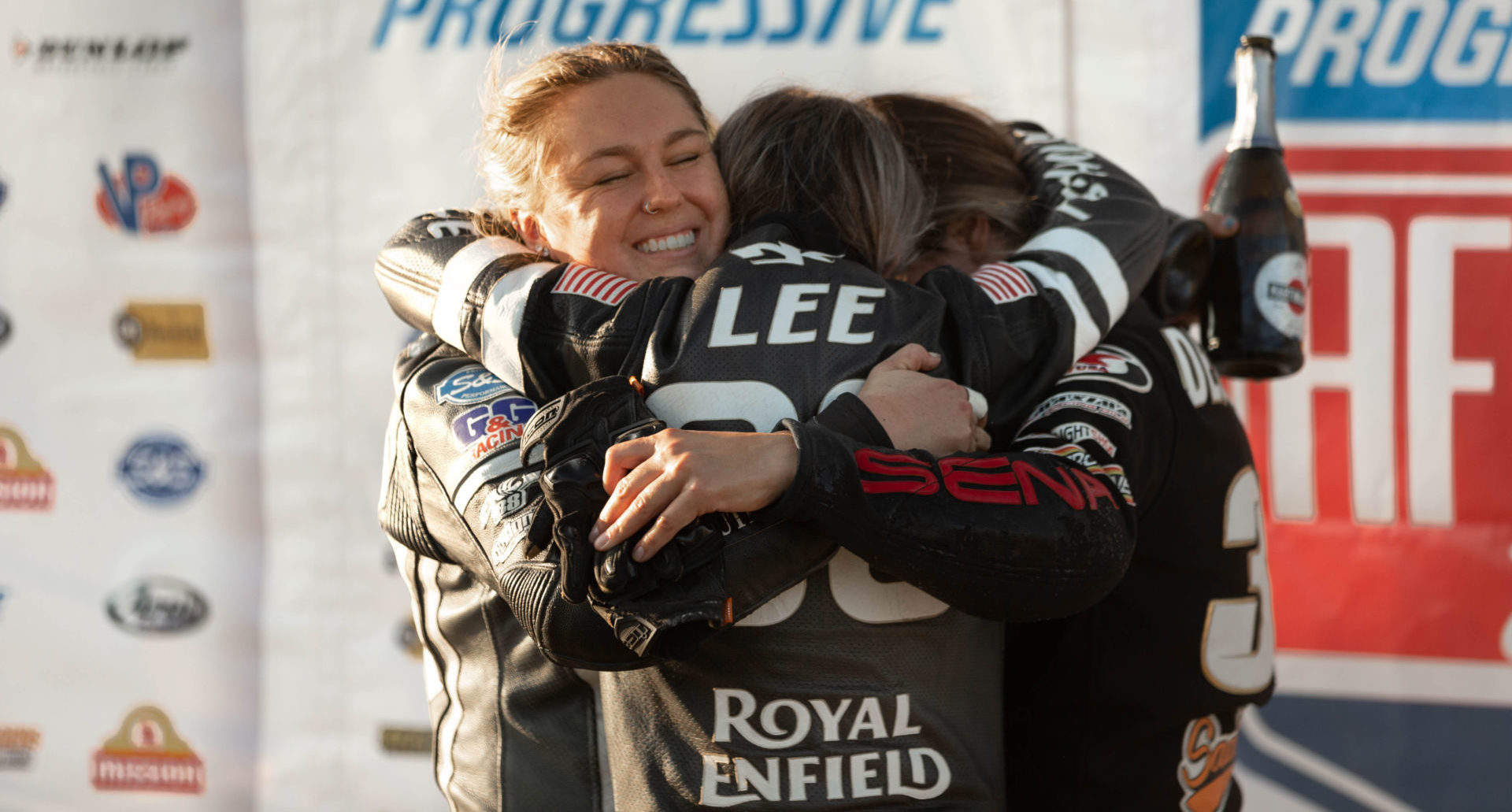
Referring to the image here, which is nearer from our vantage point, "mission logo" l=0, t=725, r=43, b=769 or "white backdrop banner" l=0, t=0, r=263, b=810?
"white backdrop banner" l=0, t=0, r=263, b=810

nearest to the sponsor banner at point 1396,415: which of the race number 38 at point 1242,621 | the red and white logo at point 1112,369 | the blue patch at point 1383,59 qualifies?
the blue patch at point 1383,59

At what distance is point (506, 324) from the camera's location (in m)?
1.13

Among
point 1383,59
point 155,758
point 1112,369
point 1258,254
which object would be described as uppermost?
point 1383,59

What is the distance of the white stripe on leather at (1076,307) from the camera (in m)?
1.22

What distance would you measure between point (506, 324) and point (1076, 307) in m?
0.57

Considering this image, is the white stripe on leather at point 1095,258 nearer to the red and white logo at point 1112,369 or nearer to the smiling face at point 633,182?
the red and white logo at point 1112,369

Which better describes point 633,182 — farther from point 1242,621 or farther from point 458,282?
point 1242,621

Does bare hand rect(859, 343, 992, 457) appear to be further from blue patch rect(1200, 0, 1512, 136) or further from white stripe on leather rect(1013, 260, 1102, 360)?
blue patch rect(1200, 0, 1512, 136)

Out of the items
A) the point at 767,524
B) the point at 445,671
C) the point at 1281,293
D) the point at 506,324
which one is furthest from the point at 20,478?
the point at 1281,293

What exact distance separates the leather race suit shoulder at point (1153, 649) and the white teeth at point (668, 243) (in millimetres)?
445

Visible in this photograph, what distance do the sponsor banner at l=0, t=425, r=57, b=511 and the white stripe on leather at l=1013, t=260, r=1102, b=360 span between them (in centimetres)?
253

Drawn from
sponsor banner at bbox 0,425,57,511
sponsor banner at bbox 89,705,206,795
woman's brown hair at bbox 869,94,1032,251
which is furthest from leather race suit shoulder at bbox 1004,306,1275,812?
sponsor banner at bbox 0,425,57,511

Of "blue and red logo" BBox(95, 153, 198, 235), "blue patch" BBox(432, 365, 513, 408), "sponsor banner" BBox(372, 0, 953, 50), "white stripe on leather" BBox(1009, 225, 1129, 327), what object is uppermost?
"sponsor banner" BBox(372, 0, 953, 50)

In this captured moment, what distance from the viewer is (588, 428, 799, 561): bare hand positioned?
3.03 feet
